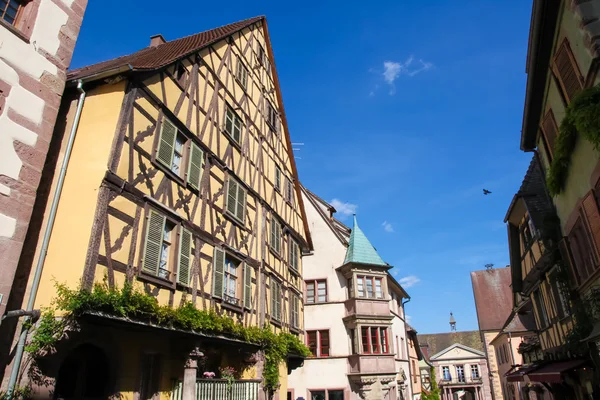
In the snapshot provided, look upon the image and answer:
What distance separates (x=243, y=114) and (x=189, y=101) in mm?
3960

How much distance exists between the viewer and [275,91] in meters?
20.5

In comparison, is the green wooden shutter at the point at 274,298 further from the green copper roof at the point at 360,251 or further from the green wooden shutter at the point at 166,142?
the green copper roof at the point at 360,251

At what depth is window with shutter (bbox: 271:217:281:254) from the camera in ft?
55.5

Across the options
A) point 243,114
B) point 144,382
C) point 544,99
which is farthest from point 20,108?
point 544,99

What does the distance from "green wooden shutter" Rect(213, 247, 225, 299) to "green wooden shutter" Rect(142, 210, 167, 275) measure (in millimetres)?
2404

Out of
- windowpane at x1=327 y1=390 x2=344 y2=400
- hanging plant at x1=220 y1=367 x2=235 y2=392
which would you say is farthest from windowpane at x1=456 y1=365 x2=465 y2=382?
hanging plant at x1=220 y1=367 x2=235 y2=392

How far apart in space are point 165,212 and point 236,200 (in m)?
4.00

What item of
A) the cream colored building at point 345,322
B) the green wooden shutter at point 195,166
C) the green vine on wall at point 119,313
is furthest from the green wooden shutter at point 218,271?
the cream colored building at point 345,322

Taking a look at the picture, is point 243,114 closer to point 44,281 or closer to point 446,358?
point 44,281

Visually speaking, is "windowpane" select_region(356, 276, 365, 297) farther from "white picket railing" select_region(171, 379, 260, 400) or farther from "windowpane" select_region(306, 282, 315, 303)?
"white picket railing" select_region(171, 379, 260, 400)

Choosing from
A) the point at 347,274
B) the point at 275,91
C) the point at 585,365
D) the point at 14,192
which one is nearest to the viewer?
the point at 14,192

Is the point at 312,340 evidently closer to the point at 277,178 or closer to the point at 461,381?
the point at 277,178

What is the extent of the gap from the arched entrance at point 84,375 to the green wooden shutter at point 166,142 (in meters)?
4.25

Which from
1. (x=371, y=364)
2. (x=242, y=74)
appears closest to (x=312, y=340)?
(x=371, y=364)
